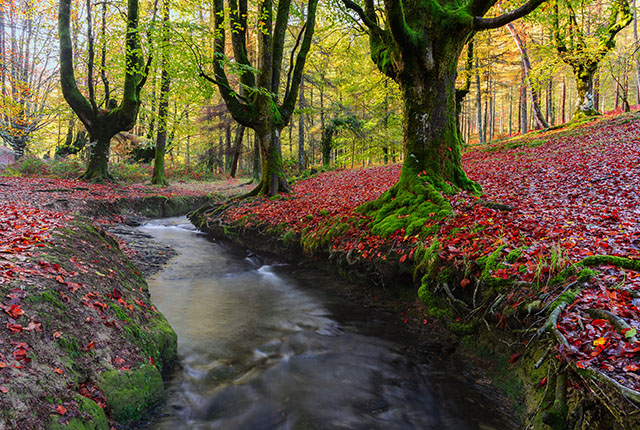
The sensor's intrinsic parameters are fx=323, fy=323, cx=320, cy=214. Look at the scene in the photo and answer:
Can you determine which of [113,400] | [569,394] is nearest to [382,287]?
[569,394]

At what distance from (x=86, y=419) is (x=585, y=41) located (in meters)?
19.6

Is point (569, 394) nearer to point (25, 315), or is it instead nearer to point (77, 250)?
point (25, 315)

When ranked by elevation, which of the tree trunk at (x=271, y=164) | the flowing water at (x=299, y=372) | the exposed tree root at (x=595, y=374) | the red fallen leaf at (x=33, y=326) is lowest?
the flowing water at (x=299, y=372)

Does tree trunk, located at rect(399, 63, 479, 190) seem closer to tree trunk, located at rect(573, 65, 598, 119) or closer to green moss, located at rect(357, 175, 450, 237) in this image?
green moss, located at rect(357, 175, 450, 237)

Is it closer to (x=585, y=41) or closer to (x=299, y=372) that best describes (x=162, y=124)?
(x=299, y=372)

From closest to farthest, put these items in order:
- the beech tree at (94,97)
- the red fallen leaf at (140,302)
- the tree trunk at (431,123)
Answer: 1. the red fallen leaf at (140,302)
2. the tree trunk at (431,123)
3. the beech tree at (94,97)

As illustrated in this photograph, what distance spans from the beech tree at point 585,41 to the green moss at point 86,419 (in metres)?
17.3

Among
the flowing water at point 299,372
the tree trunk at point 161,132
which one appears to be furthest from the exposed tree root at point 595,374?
the tree trunk at point 161,132

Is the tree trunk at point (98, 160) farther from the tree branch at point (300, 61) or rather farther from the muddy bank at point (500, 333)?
the muddy bank at point (500, 333)

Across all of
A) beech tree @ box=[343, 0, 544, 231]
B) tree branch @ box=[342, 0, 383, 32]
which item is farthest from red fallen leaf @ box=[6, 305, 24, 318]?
tree branch @ box=[342, 0, 383, 32]

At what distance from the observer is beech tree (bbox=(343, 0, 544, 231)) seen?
6.19 meters

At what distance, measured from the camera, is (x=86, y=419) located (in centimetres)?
230

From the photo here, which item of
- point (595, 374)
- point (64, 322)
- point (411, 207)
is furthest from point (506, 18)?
point (64, 322)

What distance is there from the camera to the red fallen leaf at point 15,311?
2.49 m
